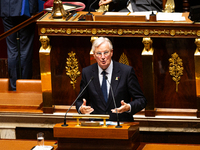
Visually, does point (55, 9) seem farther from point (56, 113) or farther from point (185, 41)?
point (185, 41)

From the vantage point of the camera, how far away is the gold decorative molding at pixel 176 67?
→ 430 centimetres

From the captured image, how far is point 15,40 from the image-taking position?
605 centimetres

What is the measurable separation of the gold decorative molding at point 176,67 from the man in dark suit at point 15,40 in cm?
240

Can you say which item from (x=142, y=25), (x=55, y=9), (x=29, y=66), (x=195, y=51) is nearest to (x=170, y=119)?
(x=195, y=51)

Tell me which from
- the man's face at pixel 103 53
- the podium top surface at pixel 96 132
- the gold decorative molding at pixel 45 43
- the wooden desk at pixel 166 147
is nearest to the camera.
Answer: the podium top surface at pixel 96 132

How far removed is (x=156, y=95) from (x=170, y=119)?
0.29 m

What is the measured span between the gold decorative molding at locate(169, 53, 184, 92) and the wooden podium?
1553 millimetres

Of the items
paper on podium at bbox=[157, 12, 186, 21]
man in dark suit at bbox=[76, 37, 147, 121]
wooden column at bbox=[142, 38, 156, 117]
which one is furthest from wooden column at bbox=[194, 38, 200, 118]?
man in dark suit at bbox=[76, 37, 147, 121]

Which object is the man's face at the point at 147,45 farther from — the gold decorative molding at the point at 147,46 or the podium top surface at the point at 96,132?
the podium top surface at the point at 96,132

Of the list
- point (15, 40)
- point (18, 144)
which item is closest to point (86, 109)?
point (18, 144)

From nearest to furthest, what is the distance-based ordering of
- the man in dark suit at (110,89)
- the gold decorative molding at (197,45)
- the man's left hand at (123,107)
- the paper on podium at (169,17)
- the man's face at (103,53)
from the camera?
the man's left hand at (123,107) → the man's face at (103,53) → the man in dark suit at (110,89) → the gold decorative molding at (197,45) → the paper on podium at (169,17)

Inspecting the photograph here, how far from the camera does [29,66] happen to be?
604cm

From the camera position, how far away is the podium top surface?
277 centimetres

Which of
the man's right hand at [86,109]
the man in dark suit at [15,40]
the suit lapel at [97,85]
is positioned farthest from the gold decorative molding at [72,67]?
the man in dark suit at [15,40]
